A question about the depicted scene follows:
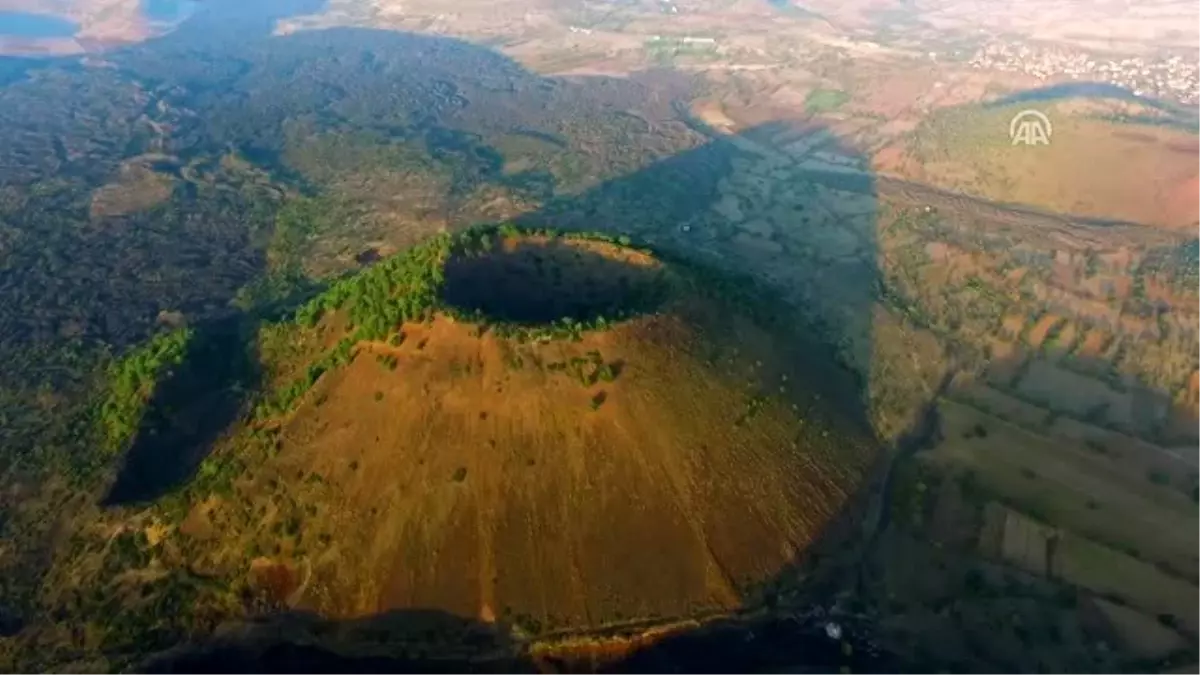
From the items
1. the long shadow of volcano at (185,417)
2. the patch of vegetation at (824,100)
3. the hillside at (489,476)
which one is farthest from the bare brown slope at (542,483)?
the patch of vegetation at (824,100)

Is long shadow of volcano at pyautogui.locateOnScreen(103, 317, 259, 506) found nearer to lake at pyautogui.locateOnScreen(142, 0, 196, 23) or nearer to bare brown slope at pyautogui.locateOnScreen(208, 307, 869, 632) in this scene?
bare brown slope at pyautogui.locateOnScreen(208, 307, 869, 632)

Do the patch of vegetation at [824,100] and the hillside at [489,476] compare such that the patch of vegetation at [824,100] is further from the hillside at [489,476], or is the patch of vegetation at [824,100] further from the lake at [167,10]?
the lake at [167,10]

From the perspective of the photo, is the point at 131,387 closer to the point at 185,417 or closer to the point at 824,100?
the point at 185,417

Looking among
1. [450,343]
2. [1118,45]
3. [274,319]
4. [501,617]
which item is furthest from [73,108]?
[1118,45]

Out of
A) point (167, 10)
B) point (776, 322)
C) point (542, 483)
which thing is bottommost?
point (167, 10)

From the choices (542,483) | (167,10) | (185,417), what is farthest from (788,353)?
(167,10)
